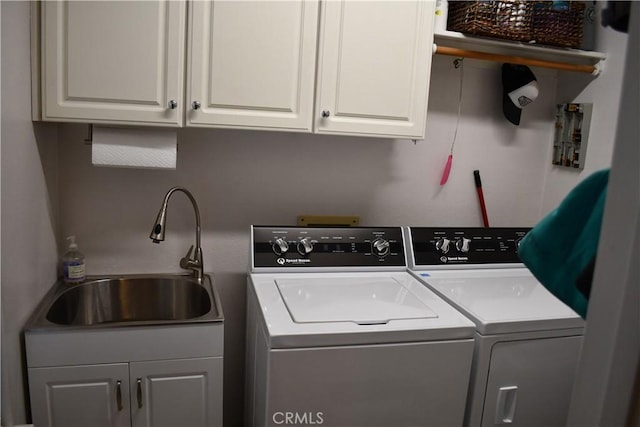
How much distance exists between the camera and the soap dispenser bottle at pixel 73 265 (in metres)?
1.88

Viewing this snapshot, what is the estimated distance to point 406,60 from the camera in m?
1.82

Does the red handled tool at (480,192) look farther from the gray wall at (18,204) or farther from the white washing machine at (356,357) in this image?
the gray wall at (18,204)

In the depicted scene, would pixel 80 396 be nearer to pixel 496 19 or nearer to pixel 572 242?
pixel 572 242

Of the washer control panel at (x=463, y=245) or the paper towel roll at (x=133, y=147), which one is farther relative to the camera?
the washer control panel at (x=463, y=245)

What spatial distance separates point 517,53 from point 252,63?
125cm

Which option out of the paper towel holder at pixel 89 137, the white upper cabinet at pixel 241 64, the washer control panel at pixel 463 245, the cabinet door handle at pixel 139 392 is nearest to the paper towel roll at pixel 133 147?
the white upper cabinet at pixel 241 64

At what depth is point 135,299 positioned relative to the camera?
203 centimetres

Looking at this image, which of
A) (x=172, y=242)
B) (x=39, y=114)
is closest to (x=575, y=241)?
(x=39, y=114)

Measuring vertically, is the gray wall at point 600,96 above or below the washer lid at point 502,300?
above

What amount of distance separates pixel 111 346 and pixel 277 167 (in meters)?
1.00

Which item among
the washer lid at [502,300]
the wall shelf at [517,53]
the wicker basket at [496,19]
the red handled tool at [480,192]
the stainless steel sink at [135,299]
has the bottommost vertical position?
the stainless steel sink at [135,299]

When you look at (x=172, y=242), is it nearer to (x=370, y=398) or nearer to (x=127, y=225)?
(x=127, y=225)

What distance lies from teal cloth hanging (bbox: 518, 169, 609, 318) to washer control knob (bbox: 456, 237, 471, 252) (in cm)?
152

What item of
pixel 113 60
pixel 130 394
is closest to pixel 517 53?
pixel 113 60
